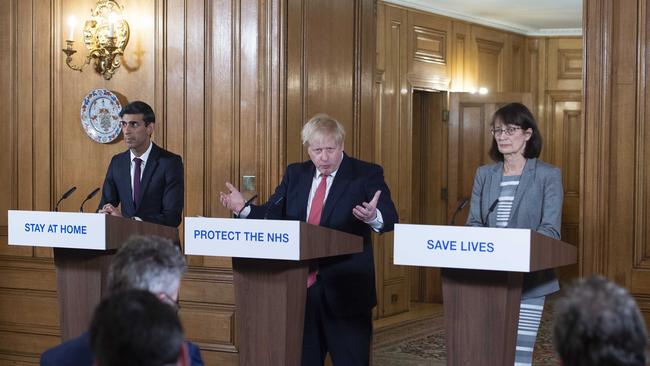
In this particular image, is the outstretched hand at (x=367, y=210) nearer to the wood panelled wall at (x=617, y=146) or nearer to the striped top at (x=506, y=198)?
the striped top at (x=506, y=198)

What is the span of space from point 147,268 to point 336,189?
2.17 meters

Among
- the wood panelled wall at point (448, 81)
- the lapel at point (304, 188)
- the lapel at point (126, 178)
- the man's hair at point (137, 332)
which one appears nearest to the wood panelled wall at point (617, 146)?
the lapel at point (304, 188)

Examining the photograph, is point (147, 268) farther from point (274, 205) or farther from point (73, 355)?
point (274, 205)

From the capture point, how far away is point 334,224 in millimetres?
4496

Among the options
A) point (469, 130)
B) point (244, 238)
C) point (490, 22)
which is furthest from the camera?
point (490, 22)

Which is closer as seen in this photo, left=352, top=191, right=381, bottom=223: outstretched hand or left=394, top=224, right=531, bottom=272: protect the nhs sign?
left=394, top=224, right=531, bottom=272: protect the nhs sign

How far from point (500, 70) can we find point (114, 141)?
6299 millimetres

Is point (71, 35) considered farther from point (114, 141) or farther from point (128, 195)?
point (128, 195)

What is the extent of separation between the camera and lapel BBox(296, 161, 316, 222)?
4.55 metres

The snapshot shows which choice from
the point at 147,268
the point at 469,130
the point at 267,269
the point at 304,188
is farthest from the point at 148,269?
the point at 469,130

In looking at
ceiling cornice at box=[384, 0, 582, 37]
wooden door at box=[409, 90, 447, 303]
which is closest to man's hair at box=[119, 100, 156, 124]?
ceiling cornice at box=[384, 0, 582, 37]

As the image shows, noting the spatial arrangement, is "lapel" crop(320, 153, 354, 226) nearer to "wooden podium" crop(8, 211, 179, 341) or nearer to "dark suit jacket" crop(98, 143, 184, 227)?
"wooden podium" crop(8, 211, 179, 341)

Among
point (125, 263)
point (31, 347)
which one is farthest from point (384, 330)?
point (125, 263)

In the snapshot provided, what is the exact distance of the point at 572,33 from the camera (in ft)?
40.1
